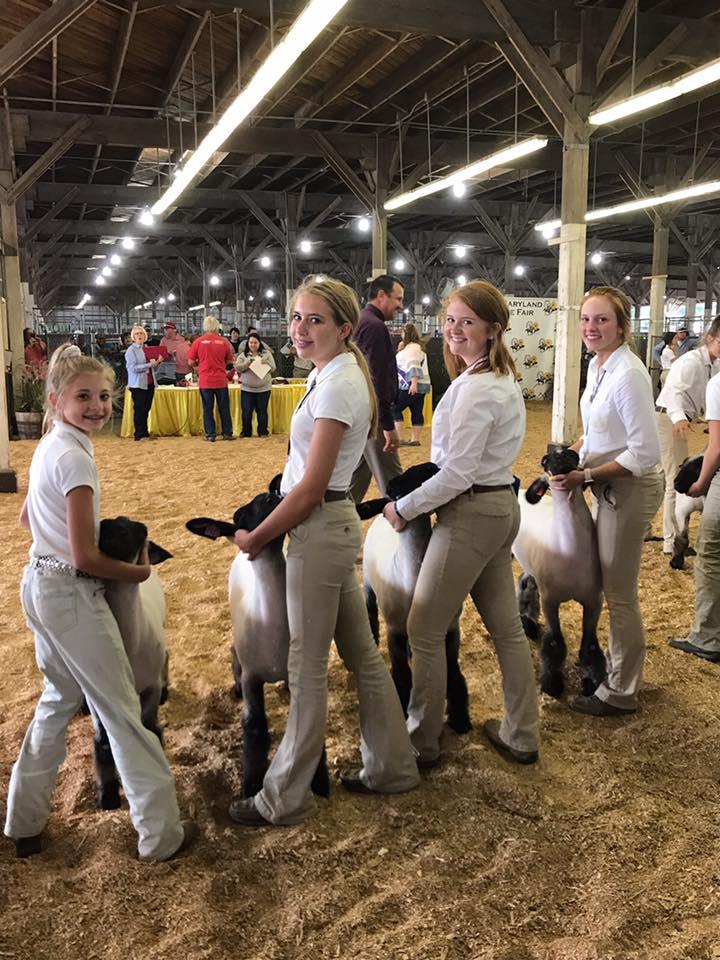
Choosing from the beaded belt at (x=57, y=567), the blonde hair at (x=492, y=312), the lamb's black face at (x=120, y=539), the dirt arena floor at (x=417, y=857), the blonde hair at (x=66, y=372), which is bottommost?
the dirt arena floor at (x=417, y=857)

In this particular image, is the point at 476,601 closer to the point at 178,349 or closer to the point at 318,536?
the point at 318,536

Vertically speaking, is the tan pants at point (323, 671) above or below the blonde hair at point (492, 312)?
below

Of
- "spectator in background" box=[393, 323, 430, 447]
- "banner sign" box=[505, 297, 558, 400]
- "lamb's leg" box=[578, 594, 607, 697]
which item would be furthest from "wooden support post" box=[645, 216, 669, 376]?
"lamb's leg" box=[578, 594, 607, 697]

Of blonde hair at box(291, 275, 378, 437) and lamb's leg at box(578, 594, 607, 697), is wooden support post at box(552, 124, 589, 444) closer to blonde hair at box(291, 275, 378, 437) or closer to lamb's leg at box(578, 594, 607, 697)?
lamb's leg at box(578, 594, 607, 697)

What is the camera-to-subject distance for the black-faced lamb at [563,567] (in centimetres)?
301

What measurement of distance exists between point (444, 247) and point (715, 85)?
53.4ft

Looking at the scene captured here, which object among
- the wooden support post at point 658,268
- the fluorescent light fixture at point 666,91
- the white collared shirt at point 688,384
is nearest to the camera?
the white collared shirt at point 688,384

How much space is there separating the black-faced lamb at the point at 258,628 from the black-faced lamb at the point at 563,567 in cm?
119

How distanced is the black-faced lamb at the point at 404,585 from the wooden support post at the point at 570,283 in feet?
22.4

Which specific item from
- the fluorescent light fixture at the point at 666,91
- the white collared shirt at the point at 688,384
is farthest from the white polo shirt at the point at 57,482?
the fluorescent light fixture at the point at 666,91

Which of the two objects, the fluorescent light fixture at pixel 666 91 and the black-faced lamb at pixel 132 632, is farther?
the fluorescent light fixture at pixel 666 91

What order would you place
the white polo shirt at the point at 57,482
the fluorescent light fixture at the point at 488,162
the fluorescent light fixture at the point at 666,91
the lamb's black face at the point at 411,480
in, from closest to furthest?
the white polo shirt at the point at 57,482, the lamb's black face at the point at 411,480, the fluorescent light fixture at the point at 666,91, the fluorescent light fixture at the point at 488,162

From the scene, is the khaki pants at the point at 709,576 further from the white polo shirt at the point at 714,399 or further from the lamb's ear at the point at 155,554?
the lamb's ear at the point at 155,554

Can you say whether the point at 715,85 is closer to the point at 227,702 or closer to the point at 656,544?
the point at 656,544
